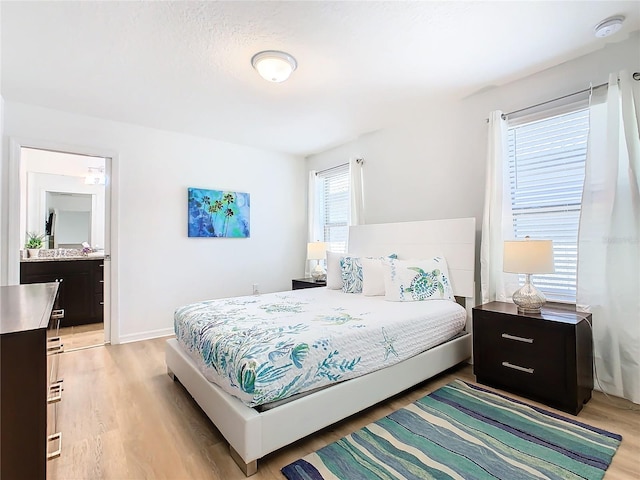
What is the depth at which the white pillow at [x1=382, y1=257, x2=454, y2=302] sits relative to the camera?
2844 mm

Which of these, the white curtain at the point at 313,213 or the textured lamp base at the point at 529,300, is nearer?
the textured lamp base at the point at 529,300

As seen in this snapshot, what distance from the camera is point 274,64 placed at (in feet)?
7.64

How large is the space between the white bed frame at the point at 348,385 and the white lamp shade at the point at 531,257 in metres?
0.62

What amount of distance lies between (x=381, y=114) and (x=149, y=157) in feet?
9.07

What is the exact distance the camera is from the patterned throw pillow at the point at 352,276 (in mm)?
3299

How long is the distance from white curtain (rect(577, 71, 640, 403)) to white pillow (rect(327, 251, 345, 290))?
6.74ft

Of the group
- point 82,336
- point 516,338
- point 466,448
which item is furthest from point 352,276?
point 82,336

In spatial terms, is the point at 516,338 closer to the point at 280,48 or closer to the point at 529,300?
the point at 529,300

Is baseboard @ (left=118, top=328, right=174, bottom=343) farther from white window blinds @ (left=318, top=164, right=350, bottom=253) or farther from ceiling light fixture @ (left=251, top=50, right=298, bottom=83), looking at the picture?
ceiling light fixture @ (left=251, top=50, right=298, bottom=83)

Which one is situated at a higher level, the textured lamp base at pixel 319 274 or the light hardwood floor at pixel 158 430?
the textured lamp base at pixel 319 274

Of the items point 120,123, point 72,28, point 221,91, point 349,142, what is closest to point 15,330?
point 72,28

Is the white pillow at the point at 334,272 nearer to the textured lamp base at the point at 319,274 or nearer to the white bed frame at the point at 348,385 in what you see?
the white bed frame at the point at 348,385

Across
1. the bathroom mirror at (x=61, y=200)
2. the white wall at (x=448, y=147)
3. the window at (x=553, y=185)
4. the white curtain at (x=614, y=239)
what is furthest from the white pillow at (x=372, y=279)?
the bathroom mirror at (x=61, y=200)

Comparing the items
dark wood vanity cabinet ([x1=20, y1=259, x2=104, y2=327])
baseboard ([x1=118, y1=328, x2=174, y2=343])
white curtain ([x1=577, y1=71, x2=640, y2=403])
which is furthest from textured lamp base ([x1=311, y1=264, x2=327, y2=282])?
dark wood vanity cabinet ([x1=20, y1=259, x2=104, y2=327])
